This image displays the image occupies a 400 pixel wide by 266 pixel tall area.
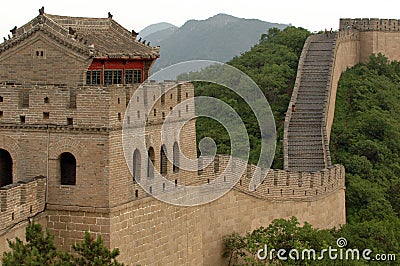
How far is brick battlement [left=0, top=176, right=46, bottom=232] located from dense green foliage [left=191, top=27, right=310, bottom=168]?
650 inches

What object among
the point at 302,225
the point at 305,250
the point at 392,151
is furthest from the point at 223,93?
the point at 305,250

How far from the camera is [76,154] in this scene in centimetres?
1994

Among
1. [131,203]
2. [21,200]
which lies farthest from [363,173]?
[21,200]

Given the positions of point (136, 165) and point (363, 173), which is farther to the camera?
point (363, 173)

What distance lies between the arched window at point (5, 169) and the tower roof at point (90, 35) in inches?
91.2

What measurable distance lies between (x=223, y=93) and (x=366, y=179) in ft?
28.7

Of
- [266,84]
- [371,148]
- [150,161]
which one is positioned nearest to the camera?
[150,161]

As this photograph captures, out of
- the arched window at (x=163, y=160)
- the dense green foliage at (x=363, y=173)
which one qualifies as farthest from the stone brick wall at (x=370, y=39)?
the arched window at (x=163, y=160)

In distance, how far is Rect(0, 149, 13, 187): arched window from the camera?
2088 centimetres

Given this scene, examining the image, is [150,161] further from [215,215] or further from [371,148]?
[371,148]

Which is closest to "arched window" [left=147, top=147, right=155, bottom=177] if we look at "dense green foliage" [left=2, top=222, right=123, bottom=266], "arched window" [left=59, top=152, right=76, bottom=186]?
"arched window" [left=59, top=152, right=76, bottom=186]

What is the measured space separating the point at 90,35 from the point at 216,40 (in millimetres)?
138310

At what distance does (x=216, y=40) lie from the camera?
160 metres

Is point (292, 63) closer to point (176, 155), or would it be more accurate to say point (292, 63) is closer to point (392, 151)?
point (392, 151)
